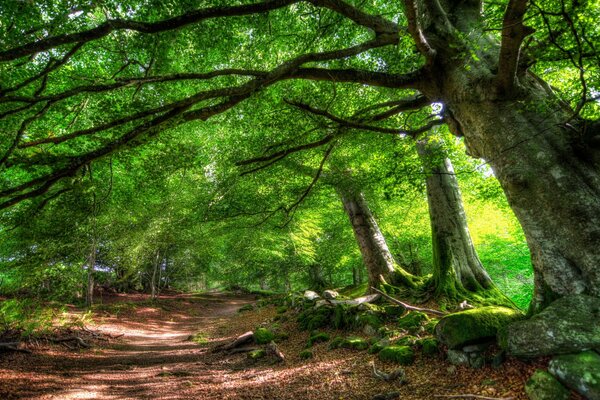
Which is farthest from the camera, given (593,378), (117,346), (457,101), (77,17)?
(117,346)

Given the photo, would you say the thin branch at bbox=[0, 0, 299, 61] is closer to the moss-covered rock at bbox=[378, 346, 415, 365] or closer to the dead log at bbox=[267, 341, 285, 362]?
the moss-covered rock at bbox=[378, 346, 415, 365]

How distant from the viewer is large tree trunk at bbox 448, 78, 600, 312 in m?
3.15

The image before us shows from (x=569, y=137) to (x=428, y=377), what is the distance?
139 inches

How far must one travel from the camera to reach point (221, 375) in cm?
614

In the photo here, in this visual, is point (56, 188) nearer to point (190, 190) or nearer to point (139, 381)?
point (139, 381)

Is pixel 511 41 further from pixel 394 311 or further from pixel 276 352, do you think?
pixel 276 352

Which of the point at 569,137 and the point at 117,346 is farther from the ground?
the point at 569,137

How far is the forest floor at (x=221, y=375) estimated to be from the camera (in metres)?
3.67

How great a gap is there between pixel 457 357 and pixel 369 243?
575 cm

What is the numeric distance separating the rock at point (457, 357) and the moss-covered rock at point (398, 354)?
0.66 meters

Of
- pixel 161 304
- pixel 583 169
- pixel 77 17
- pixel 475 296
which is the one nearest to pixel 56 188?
pixel 77 17

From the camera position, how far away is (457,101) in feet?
14.3

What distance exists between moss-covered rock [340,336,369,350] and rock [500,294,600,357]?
3.14m

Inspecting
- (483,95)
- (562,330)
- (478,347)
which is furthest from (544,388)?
(483,95)
